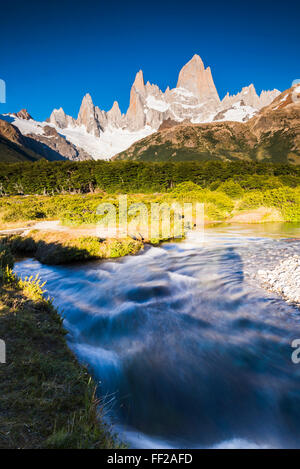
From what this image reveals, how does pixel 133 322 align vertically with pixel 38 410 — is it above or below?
below

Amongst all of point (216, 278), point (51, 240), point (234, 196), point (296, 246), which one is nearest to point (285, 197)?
point (234, 196)

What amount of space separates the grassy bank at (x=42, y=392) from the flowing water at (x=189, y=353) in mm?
1008

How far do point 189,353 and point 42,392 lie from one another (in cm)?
382

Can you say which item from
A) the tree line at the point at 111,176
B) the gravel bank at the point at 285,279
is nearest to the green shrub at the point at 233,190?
the tree line at the point at 111,176

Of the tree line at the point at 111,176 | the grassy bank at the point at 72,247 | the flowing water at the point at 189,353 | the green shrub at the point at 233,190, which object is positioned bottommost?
the flowing water at the point at 189,353

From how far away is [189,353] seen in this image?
5762mm

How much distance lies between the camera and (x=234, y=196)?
46156 mm

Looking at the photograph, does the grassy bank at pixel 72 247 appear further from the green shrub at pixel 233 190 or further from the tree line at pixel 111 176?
the tree line at pixel 111 176

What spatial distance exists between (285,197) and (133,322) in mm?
34298

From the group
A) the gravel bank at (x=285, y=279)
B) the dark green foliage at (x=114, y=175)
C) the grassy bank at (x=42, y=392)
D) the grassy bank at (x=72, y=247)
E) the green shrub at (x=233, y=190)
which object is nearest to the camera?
the grassy bank at (x=42, y=392)

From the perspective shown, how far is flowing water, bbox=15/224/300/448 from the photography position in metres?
3.87

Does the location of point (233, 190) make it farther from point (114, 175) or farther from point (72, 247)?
point (72, 247)

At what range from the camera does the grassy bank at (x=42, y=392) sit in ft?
7.82
